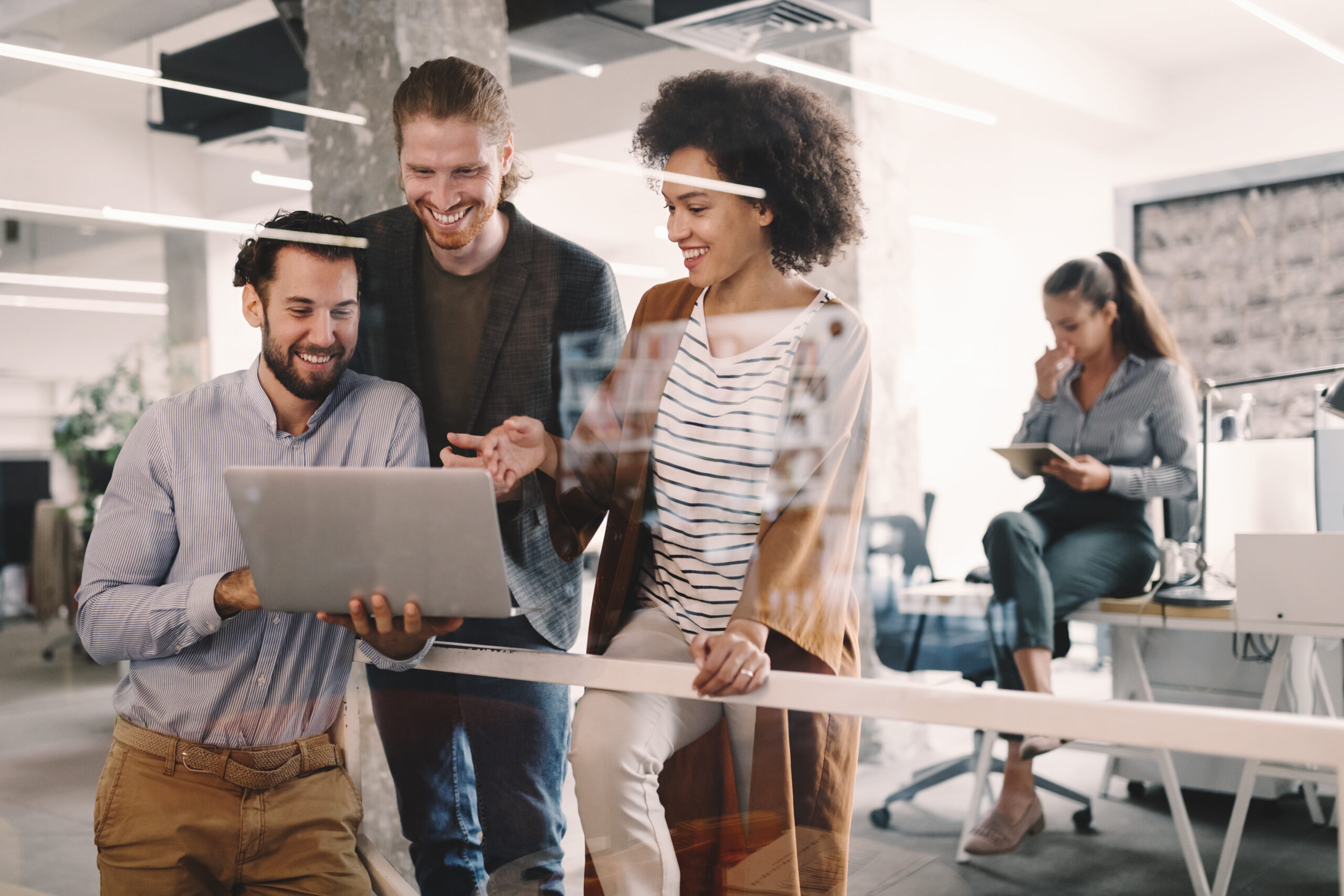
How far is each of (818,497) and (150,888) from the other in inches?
47.1

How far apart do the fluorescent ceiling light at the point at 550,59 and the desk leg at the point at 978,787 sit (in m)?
1.36

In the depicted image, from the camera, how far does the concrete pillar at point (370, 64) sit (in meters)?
2.25

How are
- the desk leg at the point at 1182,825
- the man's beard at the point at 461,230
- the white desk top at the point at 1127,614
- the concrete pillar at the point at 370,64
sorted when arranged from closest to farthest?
the desk leg at the point at 1182,825, the white desk top at the point at 1127,614, the man's beard at the point at 461,230, the concrete pillar at the point at 370,64

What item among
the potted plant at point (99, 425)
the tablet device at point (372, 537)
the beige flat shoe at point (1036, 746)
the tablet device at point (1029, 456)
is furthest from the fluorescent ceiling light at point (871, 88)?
the potted plant at point (99, 425)

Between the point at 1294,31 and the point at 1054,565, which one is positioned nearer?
the point at 1294,31

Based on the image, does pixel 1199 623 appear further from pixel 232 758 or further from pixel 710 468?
pixel 232 758

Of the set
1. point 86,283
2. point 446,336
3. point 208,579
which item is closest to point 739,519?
point 446,336

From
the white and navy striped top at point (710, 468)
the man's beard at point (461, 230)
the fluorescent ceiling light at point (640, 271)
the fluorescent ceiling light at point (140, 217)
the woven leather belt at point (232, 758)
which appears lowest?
the woven leather belt at point (232, 758)

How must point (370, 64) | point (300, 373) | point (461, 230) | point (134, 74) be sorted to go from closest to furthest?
point (300, 373), point (461, 230), point (370, 64), point (134, 74)

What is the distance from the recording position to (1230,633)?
5.25 feet

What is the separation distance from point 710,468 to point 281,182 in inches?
50.4

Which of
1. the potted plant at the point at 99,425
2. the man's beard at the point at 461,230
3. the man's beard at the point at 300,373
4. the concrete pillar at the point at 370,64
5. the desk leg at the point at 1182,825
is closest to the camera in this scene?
the desk leg at the point at 1182,825

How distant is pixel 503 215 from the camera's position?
2010 mm

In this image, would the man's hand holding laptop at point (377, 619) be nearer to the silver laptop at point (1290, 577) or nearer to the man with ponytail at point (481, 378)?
the man with ponytail at point (481, 378)
